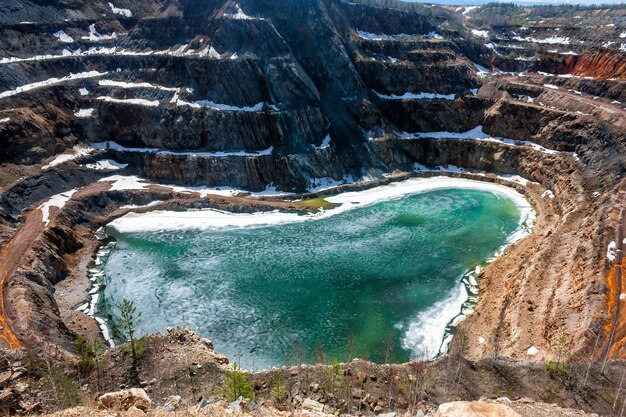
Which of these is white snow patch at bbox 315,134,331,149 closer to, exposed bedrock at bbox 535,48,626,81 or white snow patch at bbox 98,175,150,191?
white snow patch at bbox 98,175,150,191

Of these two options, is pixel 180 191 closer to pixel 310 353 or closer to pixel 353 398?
pixel 310 353

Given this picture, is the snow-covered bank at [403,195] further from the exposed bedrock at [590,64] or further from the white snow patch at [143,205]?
the exposed bedrock at [590,64]

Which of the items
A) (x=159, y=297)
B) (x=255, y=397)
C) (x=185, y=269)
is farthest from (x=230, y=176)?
(x=255, y=397)

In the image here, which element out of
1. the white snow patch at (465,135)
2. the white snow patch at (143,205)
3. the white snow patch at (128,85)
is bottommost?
the white snow patch at (143,205)

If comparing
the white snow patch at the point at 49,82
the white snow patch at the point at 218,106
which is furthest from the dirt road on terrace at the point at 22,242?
the white snow patch at the point at 49,82

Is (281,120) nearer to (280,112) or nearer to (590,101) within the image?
(280,112)

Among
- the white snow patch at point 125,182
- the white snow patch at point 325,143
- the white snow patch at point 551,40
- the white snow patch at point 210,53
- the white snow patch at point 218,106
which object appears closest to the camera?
the white snow patch at point 125,182

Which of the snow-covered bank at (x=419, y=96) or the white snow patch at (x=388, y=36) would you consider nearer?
the snow-covered bank at (x=419, y=96)

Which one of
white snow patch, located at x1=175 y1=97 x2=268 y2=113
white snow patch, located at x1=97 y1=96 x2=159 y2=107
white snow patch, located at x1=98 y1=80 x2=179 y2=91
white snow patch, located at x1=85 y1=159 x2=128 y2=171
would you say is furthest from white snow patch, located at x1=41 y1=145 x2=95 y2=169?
white snow patch, located at x1=175 y1=97 x2=268 y2=113
